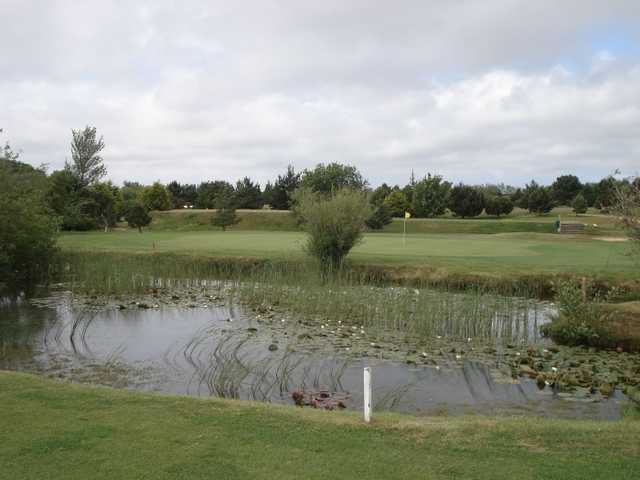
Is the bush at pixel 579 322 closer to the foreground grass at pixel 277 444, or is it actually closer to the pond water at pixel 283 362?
the pond water at pixel 283 362

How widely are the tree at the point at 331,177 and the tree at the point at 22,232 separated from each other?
57.8 m

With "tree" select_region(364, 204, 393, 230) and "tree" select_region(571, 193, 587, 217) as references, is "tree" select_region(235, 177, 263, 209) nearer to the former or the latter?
"tree" select_region(364, 204, 393, 230)

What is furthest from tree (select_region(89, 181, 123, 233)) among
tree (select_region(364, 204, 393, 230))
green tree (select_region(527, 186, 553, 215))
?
green tree (select_region(527, 186, 553, 215))

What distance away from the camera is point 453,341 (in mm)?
13375

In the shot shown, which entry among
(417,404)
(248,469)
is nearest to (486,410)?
(417,404)

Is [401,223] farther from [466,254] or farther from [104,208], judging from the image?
[466,254]

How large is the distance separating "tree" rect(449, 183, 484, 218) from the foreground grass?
228 ft

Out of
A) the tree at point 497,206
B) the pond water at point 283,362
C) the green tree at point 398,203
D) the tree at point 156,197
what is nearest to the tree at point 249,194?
the tree at point 156,197

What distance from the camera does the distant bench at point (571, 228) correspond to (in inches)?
1865

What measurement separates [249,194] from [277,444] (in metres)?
79.4

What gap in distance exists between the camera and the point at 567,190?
292 ft

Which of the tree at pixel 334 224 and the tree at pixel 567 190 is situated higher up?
the tree at pixel 567 190

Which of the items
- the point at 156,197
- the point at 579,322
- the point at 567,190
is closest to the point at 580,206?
the point at 567,190

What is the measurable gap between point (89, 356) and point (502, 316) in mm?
9724
